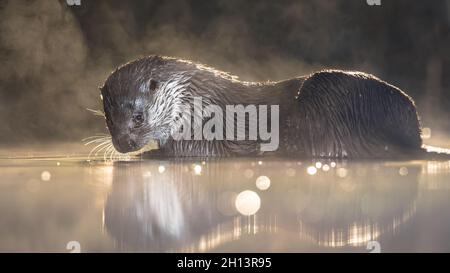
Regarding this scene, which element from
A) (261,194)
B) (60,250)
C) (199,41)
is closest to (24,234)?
(60,250)

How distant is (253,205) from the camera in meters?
3.19

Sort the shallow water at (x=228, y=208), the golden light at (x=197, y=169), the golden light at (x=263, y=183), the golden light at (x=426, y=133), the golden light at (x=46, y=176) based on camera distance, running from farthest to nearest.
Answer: the golden light at (x=426, y=133) < the golden light at (x=197, y=169) < the golden light at (x=46, y=176) < the golden light at (x=263, y=183) < the shallow water at (x=228, y=208)

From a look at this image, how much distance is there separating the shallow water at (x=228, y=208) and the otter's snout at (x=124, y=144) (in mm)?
998

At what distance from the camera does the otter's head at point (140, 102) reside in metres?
6.00

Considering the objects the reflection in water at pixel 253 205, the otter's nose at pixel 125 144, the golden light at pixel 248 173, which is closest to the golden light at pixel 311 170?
the reflection in water at pixel 253 205

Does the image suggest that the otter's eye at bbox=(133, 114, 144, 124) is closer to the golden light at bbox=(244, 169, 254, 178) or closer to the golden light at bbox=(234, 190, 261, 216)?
the golden light at bbox=(244, 169, 254, 178)

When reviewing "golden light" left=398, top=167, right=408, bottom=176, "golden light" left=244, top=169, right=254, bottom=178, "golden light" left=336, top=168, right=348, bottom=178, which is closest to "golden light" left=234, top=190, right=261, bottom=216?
"golden light" left=244, top=169, right=254, bottom=178

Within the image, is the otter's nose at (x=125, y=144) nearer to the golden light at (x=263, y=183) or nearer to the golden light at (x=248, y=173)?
the golden light at (x=248, y=173)

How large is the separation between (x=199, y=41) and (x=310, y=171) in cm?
436

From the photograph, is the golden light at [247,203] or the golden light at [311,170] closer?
the golden light at [247,203]

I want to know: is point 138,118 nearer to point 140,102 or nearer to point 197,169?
point 140,102

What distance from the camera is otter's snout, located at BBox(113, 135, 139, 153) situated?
602 cm

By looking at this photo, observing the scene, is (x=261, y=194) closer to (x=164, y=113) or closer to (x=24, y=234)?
(x=24, y=234)

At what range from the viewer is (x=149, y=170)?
4945 mm
